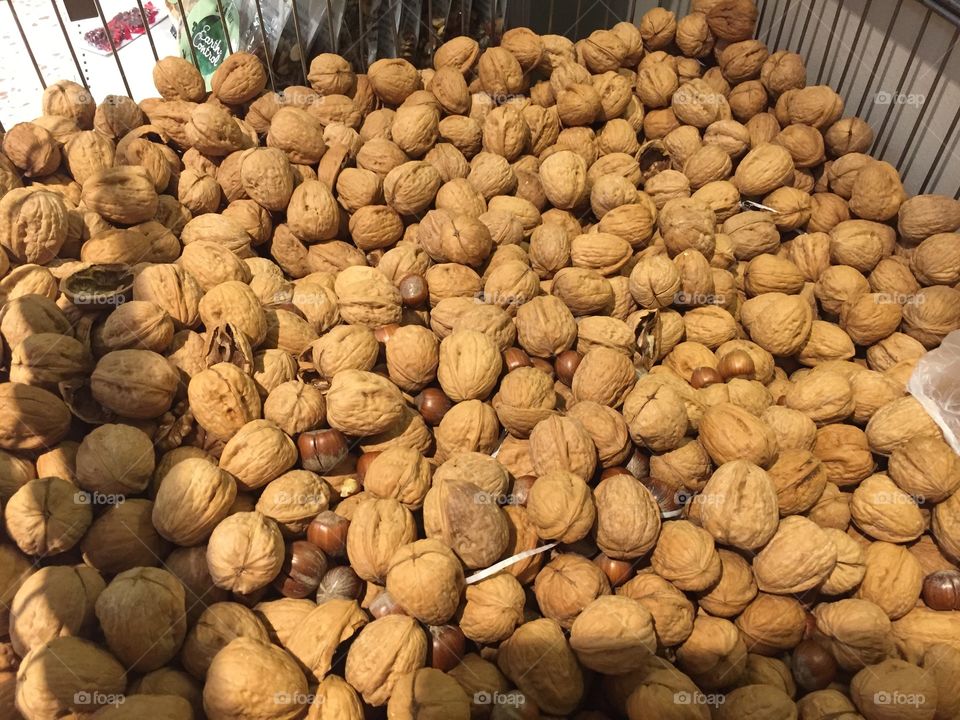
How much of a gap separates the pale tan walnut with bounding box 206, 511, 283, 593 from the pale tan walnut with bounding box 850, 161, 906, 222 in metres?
4.05

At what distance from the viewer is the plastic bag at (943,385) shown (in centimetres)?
320

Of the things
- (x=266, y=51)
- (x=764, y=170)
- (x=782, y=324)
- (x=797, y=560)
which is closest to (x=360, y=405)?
(x=797, y=560)

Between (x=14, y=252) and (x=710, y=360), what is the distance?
3.63 metres

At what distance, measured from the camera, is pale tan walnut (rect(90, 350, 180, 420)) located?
2.74m

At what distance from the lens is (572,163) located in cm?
420

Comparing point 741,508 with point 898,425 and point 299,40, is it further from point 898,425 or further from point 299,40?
point 299,40

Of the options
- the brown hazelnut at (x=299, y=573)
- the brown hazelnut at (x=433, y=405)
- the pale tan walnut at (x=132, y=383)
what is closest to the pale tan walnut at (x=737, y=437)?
the brown hazelnut at (x=433, y=405)

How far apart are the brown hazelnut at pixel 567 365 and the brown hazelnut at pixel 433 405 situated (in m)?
0.61

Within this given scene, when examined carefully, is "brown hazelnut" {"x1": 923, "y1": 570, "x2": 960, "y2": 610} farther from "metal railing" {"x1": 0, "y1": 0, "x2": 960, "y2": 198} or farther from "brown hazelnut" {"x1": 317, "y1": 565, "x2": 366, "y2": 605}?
"metal railing" {"x1": 0, "y1": 0, "x2": 960, "y2": 198}

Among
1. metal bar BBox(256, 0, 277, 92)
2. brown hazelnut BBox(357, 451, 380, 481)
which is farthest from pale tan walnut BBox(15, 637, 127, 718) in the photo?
metal bar BBox(256, 0, 277, 92)

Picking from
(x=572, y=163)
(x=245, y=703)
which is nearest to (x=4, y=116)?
(x=572, y=163)

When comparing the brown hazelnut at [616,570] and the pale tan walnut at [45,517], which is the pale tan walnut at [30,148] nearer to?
the pale tan walnut at [45,517]

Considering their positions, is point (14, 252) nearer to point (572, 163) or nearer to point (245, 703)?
point (245, 703)

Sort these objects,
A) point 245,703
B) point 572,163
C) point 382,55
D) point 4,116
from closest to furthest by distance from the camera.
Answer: point 245,703
point 572,163
point 382,55
point 4,116
